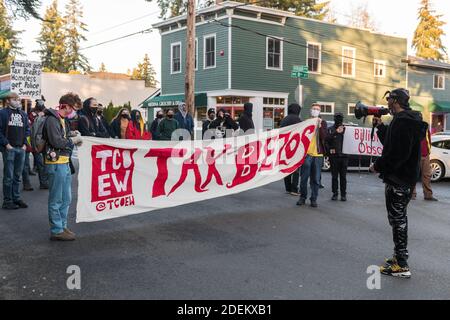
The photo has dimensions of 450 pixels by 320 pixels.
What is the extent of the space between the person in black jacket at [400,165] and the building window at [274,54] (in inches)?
920

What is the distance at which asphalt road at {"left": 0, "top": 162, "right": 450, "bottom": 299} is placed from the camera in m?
4.60

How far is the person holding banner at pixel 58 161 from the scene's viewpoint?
20.6 feet

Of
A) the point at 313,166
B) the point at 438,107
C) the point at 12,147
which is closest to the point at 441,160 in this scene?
the point at 313,166

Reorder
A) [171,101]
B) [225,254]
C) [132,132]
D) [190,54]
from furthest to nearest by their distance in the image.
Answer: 1. [171,101]
2. [190,54]
3. [132,132]
4. [225,254]

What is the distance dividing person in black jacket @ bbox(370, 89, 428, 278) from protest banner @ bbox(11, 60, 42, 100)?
1226cm

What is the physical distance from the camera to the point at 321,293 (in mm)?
4520

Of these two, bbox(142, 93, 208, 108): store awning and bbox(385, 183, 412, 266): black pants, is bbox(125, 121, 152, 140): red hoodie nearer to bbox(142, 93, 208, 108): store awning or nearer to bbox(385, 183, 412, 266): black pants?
bbox(385, 183, 412, 266): black pants

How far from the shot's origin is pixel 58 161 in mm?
6324

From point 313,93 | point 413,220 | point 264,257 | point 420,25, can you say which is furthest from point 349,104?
point 420,25

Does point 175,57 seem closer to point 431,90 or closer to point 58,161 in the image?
point 431,90

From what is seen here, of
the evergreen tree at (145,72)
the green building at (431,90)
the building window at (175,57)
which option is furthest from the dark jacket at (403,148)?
the evergreen tree at (145,72)

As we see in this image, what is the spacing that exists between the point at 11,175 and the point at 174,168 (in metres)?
3.28

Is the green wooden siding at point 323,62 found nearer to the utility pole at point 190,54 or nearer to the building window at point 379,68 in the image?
the building window at point 379,68
